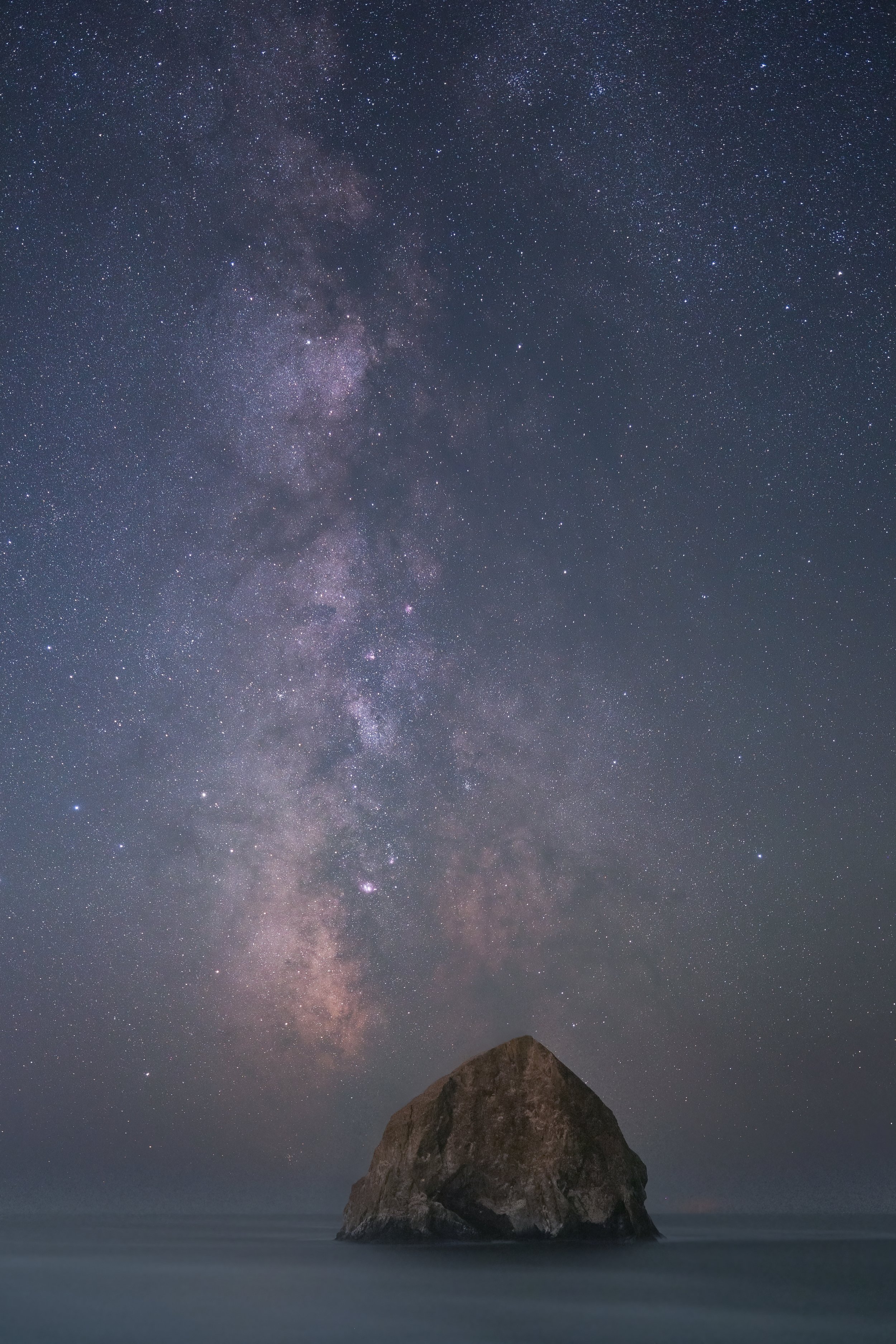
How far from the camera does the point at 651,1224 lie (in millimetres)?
45562

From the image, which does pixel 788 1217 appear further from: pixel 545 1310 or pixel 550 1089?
pixel 545 1310

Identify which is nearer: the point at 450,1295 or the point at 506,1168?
the point at 450,1295

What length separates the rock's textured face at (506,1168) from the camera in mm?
40656

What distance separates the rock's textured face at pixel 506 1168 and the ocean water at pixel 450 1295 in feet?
3.61

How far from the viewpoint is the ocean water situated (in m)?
23.1

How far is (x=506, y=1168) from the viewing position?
135 feet

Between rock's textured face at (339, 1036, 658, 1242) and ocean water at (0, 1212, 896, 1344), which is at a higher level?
rock's textured face at (339, 1036, 658, 1242)

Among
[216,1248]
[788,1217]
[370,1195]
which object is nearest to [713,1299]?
[370,1195]

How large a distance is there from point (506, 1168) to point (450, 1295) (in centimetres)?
1251

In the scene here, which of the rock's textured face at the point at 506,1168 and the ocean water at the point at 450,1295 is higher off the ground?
the rock's textured face at the point at 506,1168

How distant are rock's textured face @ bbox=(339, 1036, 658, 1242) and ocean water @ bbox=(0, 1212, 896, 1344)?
1.10m

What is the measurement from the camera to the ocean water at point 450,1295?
75.9 feet

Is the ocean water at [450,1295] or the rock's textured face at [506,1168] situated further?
the rock's textured face at [506,1168]

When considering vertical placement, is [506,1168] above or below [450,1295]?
above
